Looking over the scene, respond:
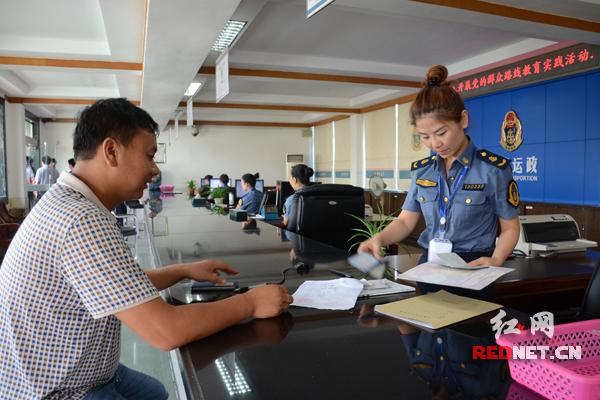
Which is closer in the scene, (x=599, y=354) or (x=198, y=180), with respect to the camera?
(x=599, y=354)

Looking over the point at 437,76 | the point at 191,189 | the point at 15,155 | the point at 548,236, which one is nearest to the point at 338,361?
the point at 437,76

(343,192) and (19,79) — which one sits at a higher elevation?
(19,79)

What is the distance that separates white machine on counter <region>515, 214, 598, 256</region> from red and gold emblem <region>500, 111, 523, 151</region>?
3.73 m

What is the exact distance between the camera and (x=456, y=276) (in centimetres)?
112

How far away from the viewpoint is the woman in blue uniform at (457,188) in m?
1.44

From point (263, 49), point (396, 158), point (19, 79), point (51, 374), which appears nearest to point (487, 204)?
point (51, 374)

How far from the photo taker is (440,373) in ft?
2.31

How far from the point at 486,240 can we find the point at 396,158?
7.59 metres

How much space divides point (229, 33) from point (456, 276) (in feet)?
13.5

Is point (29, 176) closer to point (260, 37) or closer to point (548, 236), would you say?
point (260, 37)

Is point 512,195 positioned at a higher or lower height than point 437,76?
lower

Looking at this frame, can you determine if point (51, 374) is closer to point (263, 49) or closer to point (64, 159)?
point (263, 49)

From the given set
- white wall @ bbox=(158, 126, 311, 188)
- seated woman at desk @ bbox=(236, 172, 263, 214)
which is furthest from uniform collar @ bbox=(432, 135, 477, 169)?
white wall @ bbox=(158, 126, 311, 188)

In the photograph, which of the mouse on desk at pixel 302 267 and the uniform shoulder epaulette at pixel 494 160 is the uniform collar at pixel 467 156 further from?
the mouse on desk at pixel 302 267
